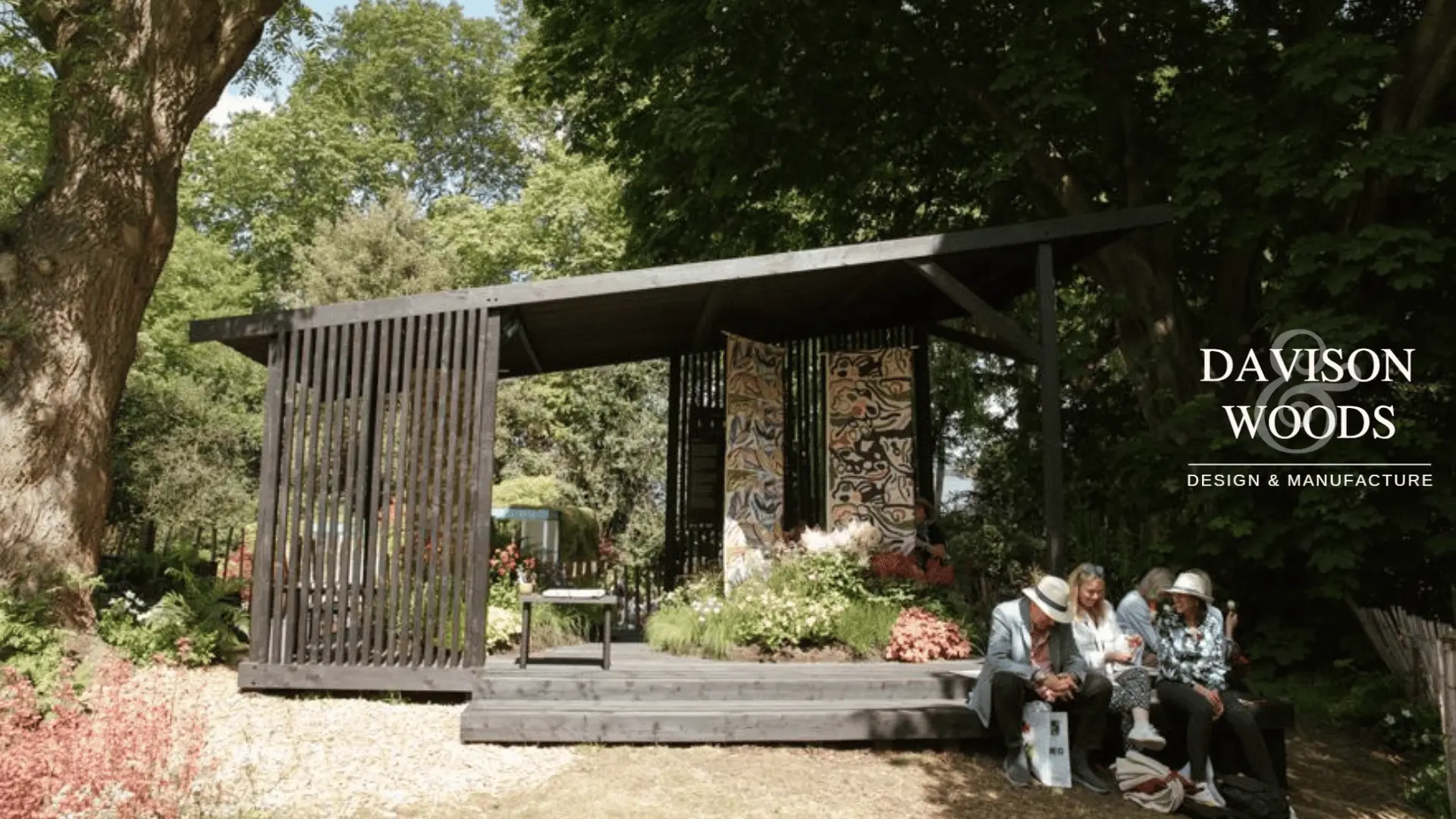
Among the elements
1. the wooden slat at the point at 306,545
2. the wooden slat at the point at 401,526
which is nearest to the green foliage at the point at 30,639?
the wooden slat at the point at 306,545

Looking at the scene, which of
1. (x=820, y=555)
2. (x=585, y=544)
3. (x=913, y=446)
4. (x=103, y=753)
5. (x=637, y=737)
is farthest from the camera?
(x=585, y=544)

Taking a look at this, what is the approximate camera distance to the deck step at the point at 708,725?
6.68 metres

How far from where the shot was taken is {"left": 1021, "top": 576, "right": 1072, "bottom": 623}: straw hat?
20.7 ft

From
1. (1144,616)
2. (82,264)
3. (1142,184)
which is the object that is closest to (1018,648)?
(1144,616)

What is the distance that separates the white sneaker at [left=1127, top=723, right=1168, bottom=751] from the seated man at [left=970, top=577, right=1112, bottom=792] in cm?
19

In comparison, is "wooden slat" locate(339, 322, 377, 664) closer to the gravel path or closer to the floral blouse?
the gravel path

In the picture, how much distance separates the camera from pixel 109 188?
830cm

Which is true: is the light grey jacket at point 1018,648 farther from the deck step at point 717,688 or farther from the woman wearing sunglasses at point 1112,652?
the deck step at point 717,688

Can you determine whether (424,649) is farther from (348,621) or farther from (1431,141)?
(1431,141)

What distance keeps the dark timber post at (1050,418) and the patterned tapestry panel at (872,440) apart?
7.63 ft

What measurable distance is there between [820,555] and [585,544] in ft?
28.7

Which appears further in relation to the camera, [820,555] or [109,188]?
[820,555]

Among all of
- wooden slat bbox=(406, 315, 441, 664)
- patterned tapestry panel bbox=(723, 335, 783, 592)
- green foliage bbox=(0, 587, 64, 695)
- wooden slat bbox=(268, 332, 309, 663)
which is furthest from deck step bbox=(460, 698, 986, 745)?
patterned tapestry panel bbox=(723, 335, 783, 592)

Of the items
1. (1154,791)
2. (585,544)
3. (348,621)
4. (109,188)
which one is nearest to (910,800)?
(1154,791)
